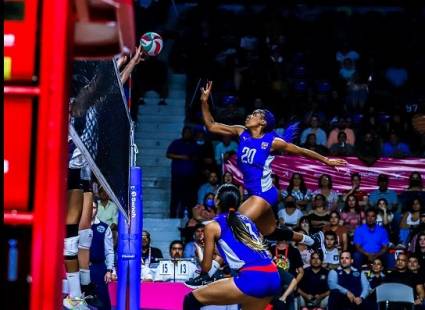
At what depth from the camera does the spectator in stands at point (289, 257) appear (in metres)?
12.8

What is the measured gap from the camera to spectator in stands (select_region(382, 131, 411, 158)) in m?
16.1

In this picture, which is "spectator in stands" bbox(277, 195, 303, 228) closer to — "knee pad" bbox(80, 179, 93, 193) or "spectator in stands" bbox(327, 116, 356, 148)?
"spectator in stands" bbox(327, 116, 356, 148)

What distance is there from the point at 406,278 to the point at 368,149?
3596 millimetres

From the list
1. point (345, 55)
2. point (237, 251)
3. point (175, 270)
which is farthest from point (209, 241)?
point (345, 55)

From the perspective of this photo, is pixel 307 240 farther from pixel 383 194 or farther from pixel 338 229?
pixel 383 194

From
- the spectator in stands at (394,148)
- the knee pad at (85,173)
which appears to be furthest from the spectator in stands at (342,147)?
the knee pad at (85,173)

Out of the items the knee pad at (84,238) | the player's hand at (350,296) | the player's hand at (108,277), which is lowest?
the player's hand at (350,296)

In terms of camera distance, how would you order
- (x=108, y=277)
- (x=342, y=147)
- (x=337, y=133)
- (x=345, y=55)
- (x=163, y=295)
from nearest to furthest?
(x=108, y=277) → (x=163, y=295) → (x=342, y=147) → (x=337, y=133) → (x=345, y=55)

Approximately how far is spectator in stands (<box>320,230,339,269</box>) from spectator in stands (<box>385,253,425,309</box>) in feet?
2.74

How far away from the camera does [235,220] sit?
8391 mm

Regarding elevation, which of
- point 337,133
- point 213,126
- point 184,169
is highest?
point 337,133

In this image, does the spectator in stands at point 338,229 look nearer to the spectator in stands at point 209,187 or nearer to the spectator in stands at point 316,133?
the spectator in stands at point 209,187

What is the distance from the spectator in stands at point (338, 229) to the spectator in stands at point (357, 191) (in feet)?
3.44

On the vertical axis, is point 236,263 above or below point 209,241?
below
